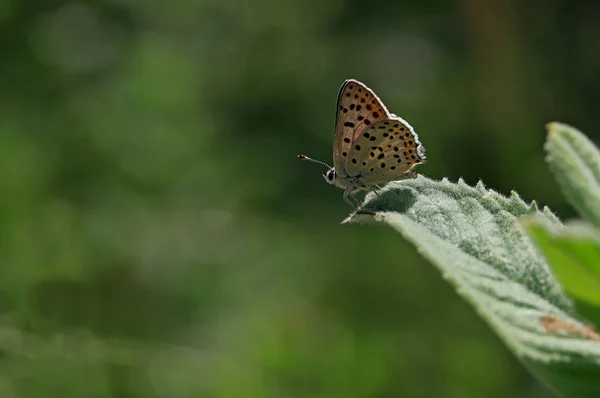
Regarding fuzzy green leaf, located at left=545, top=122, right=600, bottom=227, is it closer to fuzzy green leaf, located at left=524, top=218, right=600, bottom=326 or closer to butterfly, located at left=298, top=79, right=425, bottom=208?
fuzzy green leaf, located at left=524, top=218, right=600, bottom=326

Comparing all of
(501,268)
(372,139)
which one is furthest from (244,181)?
(501,268)

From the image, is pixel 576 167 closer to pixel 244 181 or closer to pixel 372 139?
pixel 372 139

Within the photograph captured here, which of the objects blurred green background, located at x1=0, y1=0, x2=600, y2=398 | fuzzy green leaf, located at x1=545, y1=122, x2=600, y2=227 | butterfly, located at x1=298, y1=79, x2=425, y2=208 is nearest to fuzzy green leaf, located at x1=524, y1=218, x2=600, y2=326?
fuzzy green leaf, located at x1=545, y1=122, x2=600, y2=227

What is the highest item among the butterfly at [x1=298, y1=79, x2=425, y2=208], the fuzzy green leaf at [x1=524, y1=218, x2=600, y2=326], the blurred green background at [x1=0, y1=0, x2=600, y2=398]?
the blurred green background at [x1=0, y1=0, x2=600, y2=398]

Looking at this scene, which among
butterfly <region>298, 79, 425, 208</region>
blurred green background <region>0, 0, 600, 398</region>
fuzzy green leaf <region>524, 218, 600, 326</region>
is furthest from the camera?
blurred green background <region>0, 0, 600, 398</region>

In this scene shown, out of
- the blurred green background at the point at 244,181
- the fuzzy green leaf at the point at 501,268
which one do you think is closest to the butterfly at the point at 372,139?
the fuzzy green leaf at the point at 501,268

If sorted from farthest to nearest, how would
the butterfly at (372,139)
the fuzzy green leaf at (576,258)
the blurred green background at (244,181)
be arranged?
the blurred green background at (244,181) < the butterfly at (372,139) < the fuzzy green leaf at (576,258)

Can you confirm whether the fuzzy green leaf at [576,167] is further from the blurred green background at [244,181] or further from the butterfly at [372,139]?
the blurred green background at [244,181]
